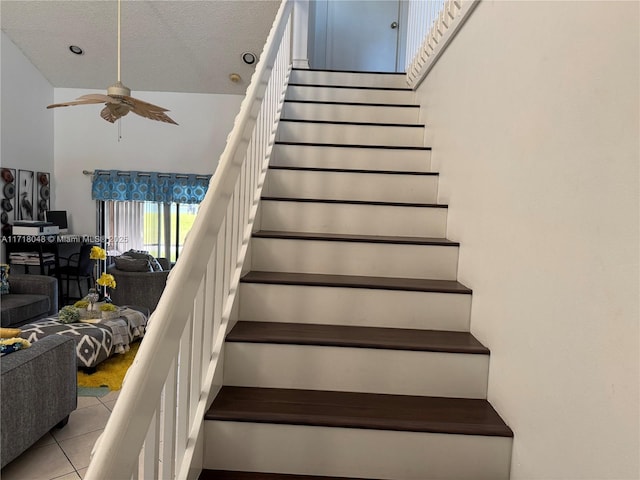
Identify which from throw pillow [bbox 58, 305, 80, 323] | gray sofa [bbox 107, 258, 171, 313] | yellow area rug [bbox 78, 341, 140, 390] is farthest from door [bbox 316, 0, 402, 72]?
yellow area rug [bbox 78, 341, 140, 390]

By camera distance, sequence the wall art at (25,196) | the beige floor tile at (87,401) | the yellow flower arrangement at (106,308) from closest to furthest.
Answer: the beige floor tile at (87,401) → the yellow flower arrangement at (106,308) → the wall art at (25,196)

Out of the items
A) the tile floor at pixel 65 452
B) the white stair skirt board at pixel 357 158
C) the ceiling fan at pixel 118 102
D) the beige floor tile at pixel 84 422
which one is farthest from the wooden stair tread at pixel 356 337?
the ceiling fan at pixel 118 102

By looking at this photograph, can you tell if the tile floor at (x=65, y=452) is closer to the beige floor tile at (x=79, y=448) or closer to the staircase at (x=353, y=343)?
the beige floor tile at (x=79, y=448)

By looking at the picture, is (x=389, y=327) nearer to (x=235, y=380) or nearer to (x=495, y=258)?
(x=495, y=258)

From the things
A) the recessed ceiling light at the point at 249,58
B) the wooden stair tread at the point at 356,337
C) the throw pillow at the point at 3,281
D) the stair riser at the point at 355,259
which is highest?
the recessed ceiling light at the point at 249,58

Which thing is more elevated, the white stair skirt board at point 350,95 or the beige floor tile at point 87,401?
the white stair skirt board at point 350,95

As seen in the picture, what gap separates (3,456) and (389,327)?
2.18 metres

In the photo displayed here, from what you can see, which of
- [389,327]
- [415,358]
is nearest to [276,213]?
[389,327]

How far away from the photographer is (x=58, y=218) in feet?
21.5

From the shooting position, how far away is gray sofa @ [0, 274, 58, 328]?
4315 millimetres

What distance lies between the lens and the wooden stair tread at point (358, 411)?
4.45ft

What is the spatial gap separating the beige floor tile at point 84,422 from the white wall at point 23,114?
4.25 m

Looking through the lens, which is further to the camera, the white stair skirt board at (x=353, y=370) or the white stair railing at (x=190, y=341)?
the white stair skirt board at (x=353, y=370)

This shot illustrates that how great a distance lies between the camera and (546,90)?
1.22 metres
